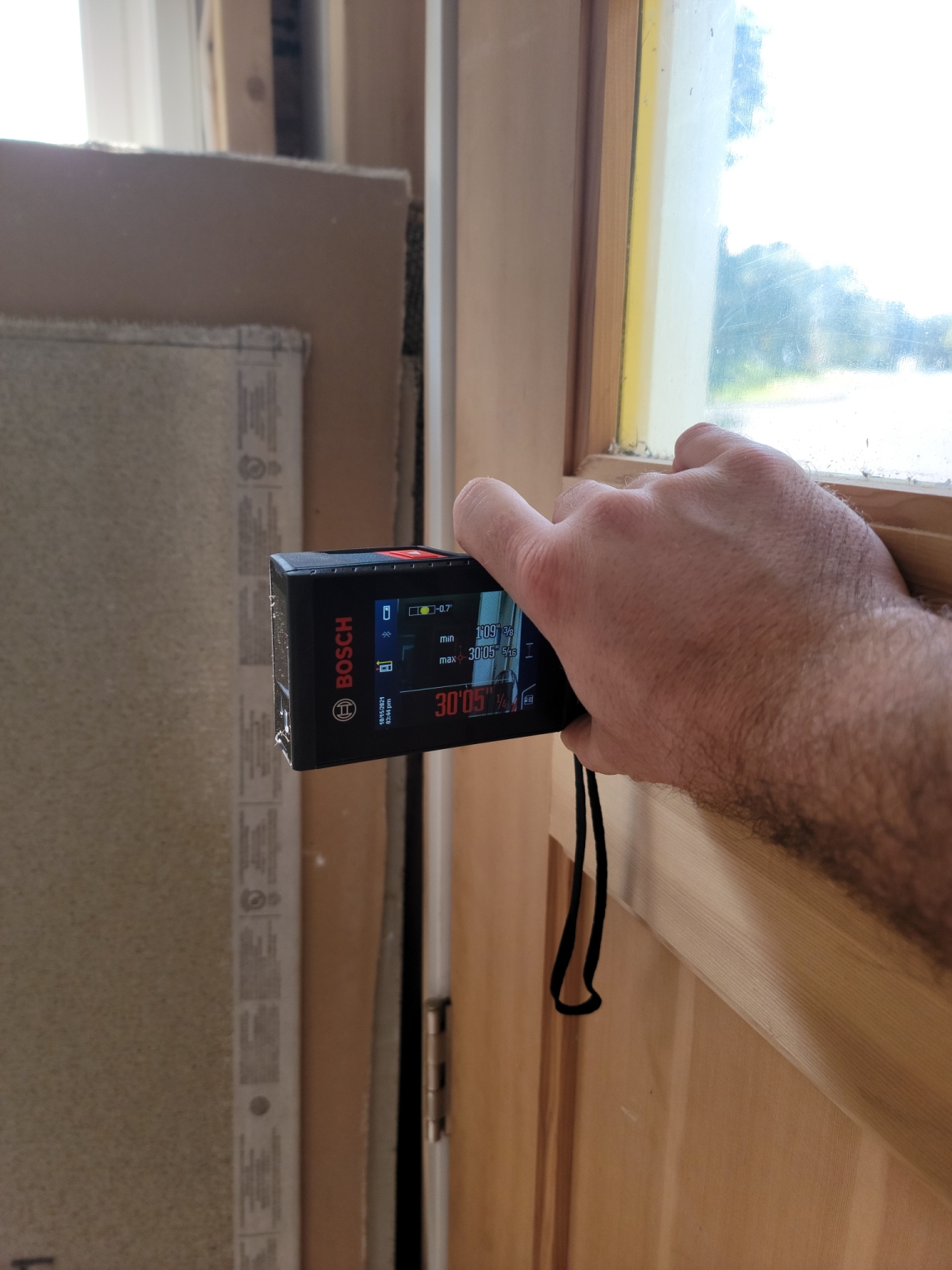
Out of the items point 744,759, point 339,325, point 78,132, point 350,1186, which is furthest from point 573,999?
point 78,132

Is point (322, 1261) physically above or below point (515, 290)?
below

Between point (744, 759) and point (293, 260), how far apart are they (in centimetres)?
65

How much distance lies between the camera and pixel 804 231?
40 centimetres

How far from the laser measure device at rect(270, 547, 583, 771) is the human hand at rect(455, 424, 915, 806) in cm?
5

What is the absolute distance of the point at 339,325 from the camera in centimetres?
76

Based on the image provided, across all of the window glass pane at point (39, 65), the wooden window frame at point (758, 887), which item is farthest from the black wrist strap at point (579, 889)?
the window glass pane at point (39, 65)

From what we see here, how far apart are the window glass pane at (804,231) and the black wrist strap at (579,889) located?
219mm

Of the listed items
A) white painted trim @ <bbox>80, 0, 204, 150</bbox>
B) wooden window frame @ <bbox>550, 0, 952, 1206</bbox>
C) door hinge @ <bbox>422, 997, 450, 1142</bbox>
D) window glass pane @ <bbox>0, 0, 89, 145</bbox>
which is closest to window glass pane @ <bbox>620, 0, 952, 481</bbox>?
wooden window frame @ <bbox>550, 0, 952, 1206</bbox>

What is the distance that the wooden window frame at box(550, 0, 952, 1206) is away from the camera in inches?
12.0

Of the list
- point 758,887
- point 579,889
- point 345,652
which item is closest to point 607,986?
point 579,889

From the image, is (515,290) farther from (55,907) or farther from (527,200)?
(55,907)

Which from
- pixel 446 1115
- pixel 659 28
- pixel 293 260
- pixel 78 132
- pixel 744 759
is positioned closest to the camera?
pixel 744 759

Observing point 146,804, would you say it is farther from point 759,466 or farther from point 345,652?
point 759,466

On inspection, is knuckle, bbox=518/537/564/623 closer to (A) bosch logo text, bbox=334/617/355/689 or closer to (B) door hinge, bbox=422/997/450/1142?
(A) bosch logo text, bbox=334/617/355/689
